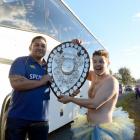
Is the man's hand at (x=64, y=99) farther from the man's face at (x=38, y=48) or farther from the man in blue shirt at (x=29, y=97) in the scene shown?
the man's face at (x=38, y=48)

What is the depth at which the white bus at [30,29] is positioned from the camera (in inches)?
202

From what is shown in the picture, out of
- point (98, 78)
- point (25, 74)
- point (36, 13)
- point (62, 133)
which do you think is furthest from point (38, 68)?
point (62, 133)

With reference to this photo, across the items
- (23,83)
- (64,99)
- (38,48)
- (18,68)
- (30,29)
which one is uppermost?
(30,29)

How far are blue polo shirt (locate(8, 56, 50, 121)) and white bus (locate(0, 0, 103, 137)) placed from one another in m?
0.98

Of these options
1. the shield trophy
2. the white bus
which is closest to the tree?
the white bus

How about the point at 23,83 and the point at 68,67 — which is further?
the point at 68,67

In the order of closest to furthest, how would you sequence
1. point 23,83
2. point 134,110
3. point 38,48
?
point 23,83
point 38,48
point 134,110

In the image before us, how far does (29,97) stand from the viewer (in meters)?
3.86

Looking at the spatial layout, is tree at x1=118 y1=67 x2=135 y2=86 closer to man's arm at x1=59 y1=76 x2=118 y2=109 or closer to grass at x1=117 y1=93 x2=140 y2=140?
grass at x1=117 y1=93 x2=140 y2=140

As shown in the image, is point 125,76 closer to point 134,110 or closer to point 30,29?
point 134,110

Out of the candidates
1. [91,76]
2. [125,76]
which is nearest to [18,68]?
[91,76]

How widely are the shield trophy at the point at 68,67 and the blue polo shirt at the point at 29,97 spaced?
14 centimetres

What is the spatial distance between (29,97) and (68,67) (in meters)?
0.54

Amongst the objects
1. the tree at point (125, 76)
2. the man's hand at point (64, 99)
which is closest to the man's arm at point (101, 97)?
the man's hand at point (64, 99)
